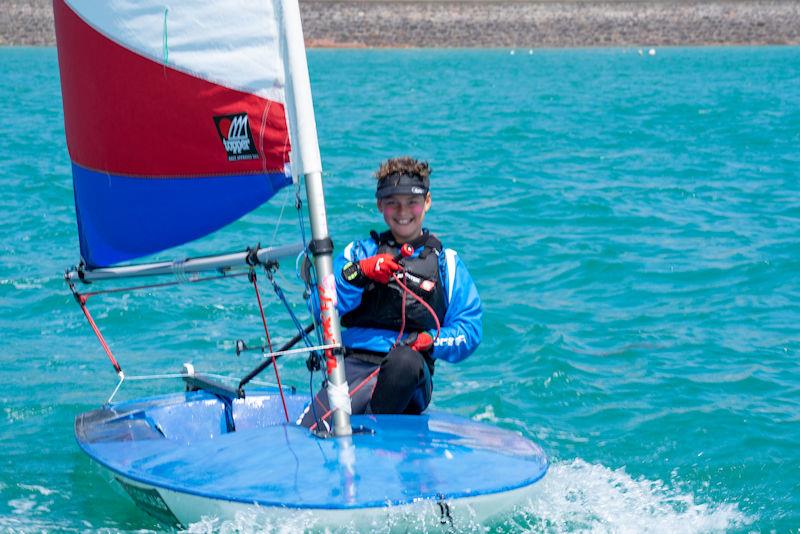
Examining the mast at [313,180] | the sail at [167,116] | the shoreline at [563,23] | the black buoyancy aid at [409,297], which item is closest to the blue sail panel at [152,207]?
the sail at [167,116]

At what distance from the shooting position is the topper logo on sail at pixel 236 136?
167 inches

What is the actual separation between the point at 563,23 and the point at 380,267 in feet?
150

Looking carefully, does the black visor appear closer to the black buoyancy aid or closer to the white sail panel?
the black buoyancy aid

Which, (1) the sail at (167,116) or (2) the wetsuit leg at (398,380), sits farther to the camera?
(2) the wetsuit leg at (398,380)

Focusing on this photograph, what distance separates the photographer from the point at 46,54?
40.2 metres

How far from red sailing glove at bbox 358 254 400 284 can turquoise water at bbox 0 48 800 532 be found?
3.46 feet

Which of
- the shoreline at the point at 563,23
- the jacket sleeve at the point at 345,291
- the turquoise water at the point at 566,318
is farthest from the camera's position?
the shoreline at the point at 563,23

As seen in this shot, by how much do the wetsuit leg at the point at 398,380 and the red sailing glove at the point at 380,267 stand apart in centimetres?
32

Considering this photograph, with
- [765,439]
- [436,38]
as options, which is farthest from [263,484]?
[436,38]

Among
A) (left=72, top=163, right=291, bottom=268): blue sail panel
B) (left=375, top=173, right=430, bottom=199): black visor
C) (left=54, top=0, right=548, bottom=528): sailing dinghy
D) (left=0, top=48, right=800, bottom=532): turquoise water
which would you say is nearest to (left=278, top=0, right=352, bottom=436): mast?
(left=54, top=0, right=548, bottom=528): sailing dinghy

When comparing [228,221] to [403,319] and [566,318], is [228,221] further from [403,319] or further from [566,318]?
[566,318]

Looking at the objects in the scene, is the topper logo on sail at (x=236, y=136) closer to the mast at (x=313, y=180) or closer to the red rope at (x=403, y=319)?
the mast at (x=313, y=180)

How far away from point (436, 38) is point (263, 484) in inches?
1793

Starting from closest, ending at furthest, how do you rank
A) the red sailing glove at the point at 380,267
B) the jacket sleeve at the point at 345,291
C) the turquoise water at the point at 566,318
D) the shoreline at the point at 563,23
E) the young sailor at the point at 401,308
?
the red sailing glove at the point at 380,267, the young sailor at the point at 401,308, the jacket sleeve at the point at 345,291, the turquoise water at the point at 566,318, the shoreline at the point at 563,23
